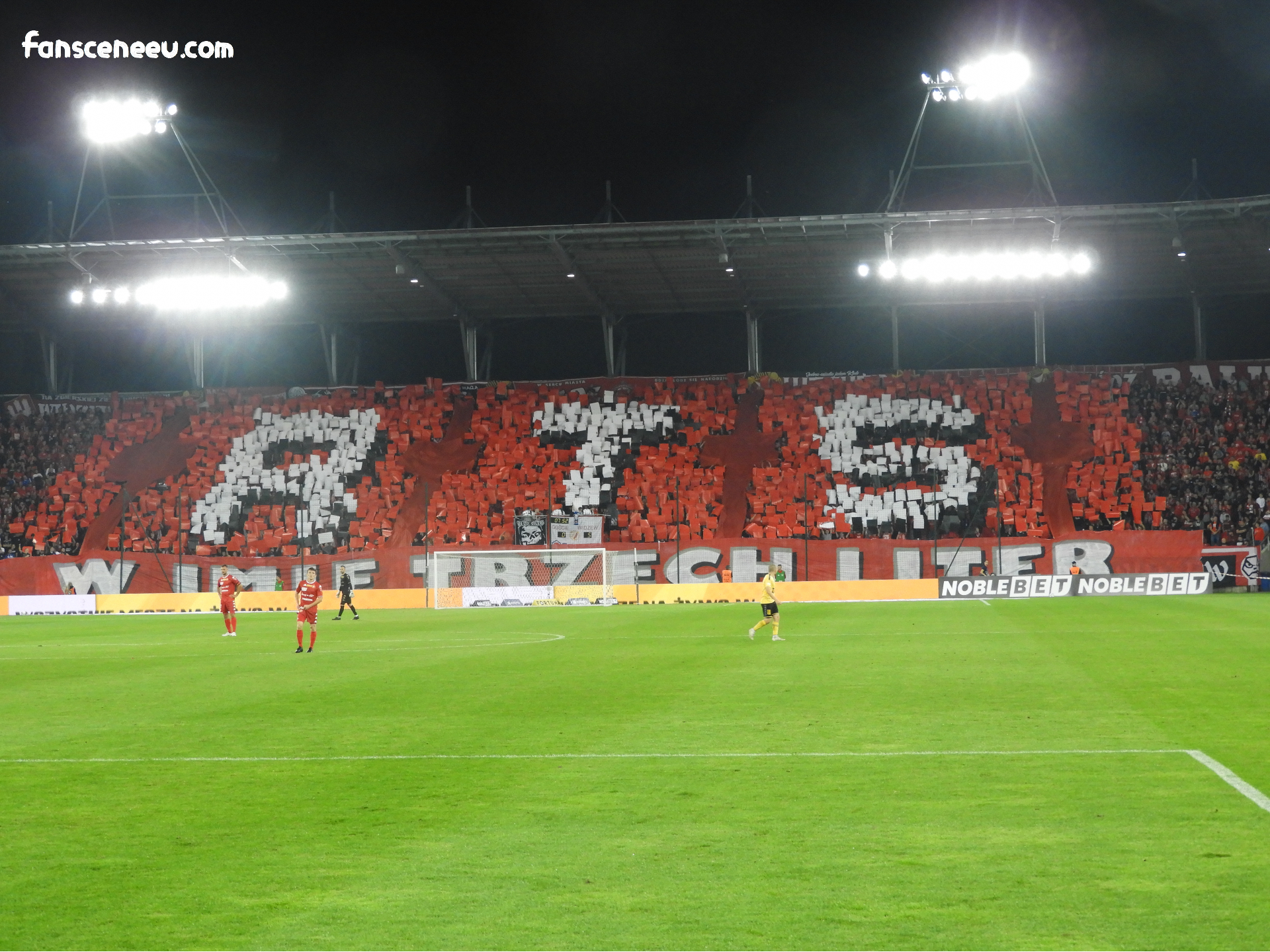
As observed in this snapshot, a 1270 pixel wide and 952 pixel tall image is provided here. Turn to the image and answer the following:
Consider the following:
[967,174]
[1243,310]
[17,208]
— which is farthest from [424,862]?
[1243,310]

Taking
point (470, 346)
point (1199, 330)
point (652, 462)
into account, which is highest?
point (470, 346)

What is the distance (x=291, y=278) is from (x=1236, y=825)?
5327cm

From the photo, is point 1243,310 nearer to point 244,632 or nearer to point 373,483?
point 373,483

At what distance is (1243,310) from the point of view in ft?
197

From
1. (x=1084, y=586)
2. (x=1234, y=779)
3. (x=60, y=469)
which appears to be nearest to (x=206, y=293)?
(x=60, y=469)

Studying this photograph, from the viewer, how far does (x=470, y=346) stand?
63000 millimetres

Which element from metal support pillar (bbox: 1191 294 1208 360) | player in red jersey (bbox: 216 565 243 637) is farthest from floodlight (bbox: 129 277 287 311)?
metal support pillar (bbox: 1191 294 1208 360)

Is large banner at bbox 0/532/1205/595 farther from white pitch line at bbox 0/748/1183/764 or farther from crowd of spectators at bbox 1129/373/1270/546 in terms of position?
white pitch line at bbox 0/748/1183/764

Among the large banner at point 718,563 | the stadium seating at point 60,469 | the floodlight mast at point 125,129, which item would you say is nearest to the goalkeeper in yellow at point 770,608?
the large banner at point 718,563

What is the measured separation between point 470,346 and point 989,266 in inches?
1007

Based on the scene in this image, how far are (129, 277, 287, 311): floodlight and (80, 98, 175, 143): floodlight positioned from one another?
27.1 ft

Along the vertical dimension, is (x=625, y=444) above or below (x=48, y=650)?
above

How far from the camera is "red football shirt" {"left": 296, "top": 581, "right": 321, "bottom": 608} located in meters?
25.5

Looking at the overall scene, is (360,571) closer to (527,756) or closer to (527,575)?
(527,575)
